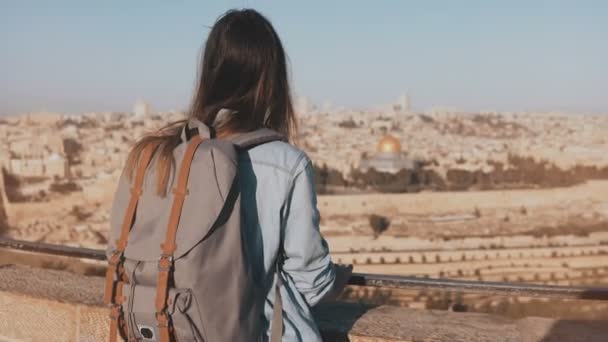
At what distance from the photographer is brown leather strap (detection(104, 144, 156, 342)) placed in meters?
1.31

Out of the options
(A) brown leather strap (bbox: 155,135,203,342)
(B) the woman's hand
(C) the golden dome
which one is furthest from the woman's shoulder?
(C) the golden dome

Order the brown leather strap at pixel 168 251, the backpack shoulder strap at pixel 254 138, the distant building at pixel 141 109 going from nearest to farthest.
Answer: the brown leather strap at pixel 168 251 < the backpack shoulder strap at pixel 254 138 < the distant building at pixel 141 109

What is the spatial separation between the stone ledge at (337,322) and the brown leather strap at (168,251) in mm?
642

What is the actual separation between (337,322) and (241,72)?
77 cm

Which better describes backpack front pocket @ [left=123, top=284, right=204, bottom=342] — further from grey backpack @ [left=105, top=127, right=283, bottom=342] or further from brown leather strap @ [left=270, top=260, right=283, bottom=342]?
brown leather strap @ [left=270, top=260, right=283, bottom=342]

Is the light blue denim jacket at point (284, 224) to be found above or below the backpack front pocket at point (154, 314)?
above

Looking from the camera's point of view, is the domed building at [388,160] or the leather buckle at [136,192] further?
the domed building at [388,160]

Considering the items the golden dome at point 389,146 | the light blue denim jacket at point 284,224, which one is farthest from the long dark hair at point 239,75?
the golden dome at point 389,146

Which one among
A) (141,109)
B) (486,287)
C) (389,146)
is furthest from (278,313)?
(141,109)

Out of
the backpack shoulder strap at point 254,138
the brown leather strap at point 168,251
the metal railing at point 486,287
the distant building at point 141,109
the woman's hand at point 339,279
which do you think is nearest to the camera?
the brown leather strap at point 168,251

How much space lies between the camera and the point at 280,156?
1.33 meters

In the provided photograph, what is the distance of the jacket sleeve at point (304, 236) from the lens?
4.32 ft

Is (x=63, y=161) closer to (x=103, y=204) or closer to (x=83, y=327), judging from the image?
(x=103, y=204)

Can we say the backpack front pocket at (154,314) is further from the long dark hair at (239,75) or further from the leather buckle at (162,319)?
the long dark hair at (239,75)
